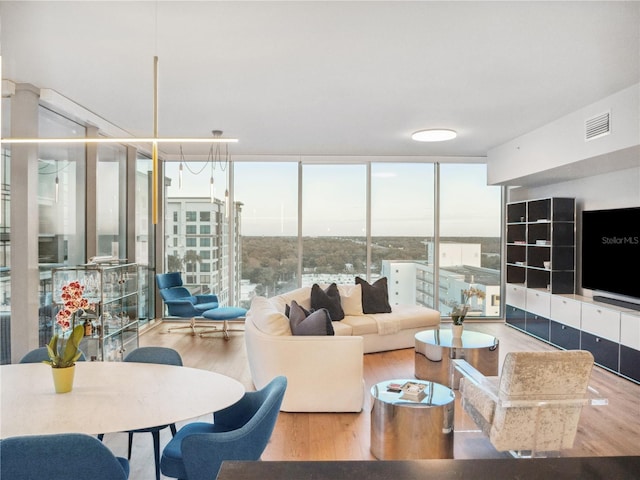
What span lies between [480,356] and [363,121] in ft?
9.19

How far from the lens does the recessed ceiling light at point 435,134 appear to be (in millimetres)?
5512

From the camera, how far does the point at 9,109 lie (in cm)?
397

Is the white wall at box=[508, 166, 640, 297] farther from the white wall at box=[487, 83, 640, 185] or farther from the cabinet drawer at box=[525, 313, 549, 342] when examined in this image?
the cabinet drawer at box=[525, 313, 549, 342]

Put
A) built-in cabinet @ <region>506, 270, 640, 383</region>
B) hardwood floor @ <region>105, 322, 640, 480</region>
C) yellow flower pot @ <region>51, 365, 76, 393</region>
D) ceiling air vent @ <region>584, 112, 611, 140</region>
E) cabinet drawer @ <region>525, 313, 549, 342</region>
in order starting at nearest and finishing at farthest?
yellow flower pot @ <region>51, 365, 76, 393</region> < hardwood floor @ <region>105, 322, 640, 480</region> < ceiling air vent @ <region>584, 112, 611, 140</region> < built-in cabinet @ <region>506, 270, 640, 383</region> < cabinet drawer @ <region>525, 313, 549, 342</region>

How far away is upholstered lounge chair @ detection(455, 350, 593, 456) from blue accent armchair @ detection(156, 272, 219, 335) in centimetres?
461

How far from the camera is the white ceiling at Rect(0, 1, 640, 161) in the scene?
8.89 feet

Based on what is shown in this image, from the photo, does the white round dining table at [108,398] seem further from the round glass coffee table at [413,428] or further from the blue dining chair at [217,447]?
the round glass coffee table at [413,428]

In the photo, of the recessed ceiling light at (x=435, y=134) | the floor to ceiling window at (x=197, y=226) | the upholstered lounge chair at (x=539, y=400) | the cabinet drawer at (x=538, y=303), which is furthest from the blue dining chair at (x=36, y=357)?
the cabinet drawer at (x=538, y=303)

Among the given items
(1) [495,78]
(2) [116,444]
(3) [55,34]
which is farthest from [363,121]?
(2) [116,444]

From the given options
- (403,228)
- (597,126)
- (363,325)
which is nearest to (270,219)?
(403,228)

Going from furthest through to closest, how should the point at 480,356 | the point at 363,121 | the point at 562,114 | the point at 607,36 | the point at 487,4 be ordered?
the point at 363,121
the point at 562,114
the point at 480,356
the point at 607,36
the point at 487,4

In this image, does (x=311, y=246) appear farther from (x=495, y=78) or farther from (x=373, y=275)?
(x=495, y=78)

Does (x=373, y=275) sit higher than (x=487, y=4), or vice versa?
(x=487, y=4)

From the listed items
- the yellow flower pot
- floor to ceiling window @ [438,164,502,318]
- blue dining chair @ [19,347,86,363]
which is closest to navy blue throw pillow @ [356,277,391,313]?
floor to ceiling window @ [438,164,502,318]
